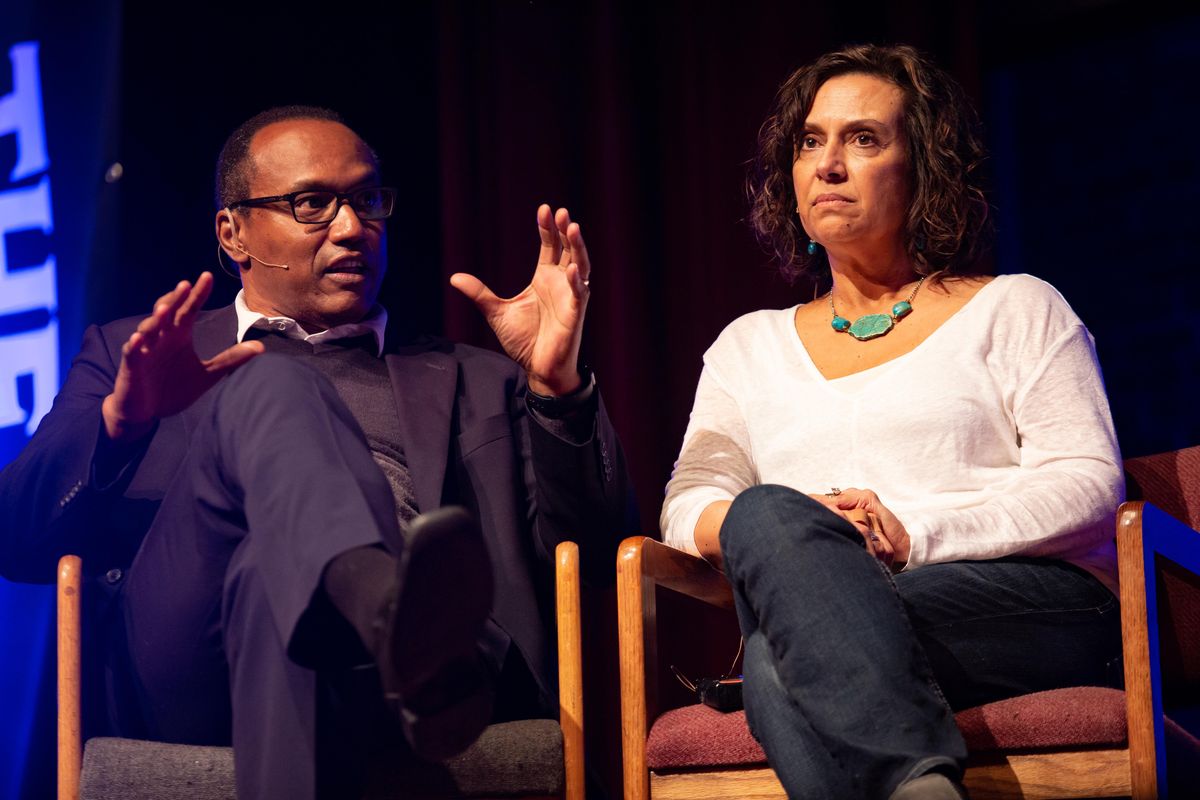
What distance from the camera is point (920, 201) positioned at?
2.14 metres

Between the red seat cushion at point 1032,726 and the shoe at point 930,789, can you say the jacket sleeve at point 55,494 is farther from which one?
the shoe at point 930,789

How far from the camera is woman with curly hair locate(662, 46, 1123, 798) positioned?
4.60ft

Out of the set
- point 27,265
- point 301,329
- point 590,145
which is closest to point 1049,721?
point 301,329

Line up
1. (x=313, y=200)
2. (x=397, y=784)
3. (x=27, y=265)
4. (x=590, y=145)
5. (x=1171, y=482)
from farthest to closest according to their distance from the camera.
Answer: (x=590, y=145)
(x=27, y=265)
(x=313, y=200)
(x=1171, y=482)
(x=397, y=784)

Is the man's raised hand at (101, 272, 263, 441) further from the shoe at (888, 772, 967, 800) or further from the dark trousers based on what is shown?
the shoe at (888, 772, 967, 800)

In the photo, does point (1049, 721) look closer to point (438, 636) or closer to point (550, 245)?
point (438, 636)

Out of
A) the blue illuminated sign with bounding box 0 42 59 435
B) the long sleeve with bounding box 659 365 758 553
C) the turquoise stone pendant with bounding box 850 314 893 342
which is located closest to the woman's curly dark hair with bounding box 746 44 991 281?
the turquoise stone pendant with bounding box 850 314 893 342

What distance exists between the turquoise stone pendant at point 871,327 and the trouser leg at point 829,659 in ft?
1.95

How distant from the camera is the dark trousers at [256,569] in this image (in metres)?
1.43

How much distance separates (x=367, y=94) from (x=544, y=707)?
5.11 feet

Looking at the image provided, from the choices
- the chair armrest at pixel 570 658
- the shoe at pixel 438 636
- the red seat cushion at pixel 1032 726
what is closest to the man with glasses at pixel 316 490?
the shoe at pixel 438 636

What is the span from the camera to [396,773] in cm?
167

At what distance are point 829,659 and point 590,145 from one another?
176cm

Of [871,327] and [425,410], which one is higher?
[871,327]
